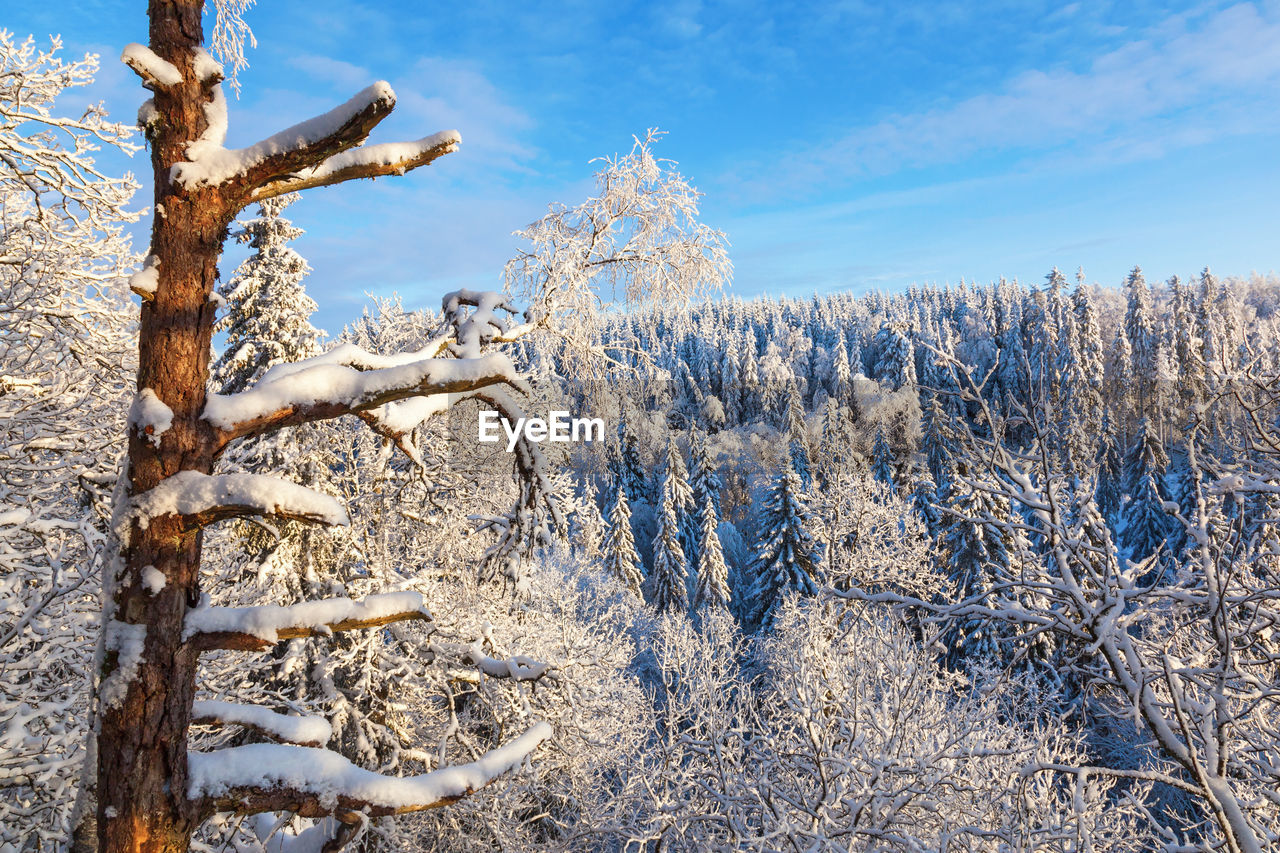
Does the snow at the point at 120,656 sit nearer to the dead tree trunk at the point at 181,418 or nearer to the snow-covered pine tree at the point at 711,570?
the dead tree trunk at the point at 181,418

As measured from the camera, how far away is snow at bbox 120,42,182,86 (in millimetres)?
1727

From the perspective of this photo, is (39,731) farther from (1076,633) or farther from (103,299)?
(1076,633)

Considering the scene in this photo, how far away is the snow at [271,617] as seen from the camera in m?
1.91

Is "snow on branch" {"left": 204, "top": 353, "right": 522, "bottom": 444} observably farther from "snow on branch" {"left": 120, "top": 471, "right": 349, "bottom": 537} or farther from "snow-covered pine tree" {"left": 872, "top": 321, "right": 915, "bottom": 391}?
"snow-covered pine tree" {"left": 872, "top": 321, "right": 915, "bottom": 391}

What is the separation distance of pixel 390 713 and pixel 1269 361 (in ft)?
33.8

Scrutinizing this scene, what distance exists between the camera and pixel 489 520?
3.78 m

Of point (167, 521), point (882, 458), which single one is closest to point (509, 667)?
point (167, 521)

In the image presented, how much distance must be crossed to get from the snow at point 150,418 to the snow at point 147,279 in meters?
0.29

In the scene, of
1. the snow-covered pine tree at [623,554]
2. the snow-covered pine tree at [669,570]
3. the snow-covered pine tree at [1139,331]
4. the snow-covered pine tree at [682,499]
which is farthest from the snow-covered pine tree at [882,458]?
the snow-covered pine tree at [1139,331]

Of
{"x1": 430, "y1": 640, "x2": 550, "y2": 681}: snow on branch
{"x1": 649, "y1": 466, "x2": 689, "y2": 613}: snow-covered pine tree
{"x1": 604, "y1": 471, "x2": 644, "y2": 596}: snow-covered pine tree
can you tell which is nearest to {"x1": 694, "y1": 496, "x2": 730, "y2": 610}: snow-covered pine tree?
{"x1": 649, "y1": 466, "x2": 689, "y2": 613}: snow-covered pine tree

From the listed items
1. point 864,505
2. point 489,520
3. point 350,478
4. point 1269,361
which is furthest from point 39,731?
point 864,505

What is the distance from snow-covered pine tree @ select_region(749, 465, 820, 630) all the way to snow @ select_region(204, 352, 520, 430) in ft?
94.3

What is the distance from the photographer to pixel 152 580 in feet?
5.98

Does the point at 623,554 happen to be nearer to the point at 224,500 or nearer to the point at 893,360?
the point at 224,500
